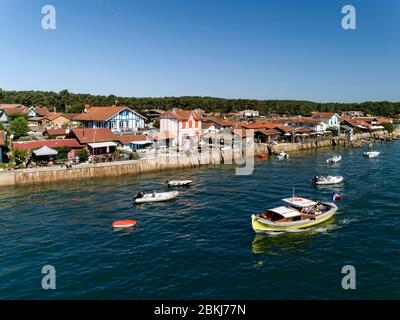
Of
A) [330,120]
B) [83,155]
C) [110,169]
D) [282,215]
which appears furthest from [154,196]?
[330,120]

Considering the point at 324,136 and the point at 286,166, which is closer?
the point at 286,166

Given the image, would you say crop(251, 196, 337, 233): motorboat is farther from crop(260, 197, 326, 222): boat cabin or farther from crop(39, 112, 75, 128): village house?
crop(39, 112, 75, 128): village house

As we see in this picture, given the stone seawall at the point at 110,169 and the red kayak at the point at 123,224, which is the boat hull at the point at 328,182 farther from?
the red kayak at the point at 123,224

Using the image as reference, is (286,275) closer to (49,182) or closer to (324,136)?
(49,182)

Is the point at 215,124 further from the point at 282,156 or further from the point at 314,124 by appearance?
the point at 314,124

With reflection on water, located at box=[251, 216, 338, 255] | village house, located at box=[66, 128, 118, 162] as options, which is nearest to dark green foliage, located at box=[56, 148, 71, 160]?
village house, located at box=[66, 128, 118, 162]

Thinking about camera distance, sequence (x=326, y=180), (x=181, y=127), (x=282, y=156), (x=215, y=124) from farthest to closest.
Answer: (x=215, y=124), (x=181, y=127), (x=282, y=156), (x=326, y=180)
